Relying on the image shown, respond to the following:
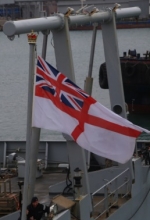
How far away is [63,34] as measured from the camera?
11.2 meters

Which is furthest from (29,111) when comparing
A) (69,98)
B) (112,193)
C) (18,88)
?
(18,88)

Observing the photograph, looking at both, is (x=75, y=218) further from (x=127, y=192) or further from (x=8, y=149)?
(x=8, y=149)

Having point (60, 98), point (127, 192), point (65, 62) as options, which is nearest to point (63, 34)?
point (65, 62)

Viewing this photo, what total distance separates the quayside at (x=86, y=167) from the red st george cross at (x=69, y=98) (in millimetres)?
408

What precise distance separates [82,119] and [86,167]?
1.52 metres

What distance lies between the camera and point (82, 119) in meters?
10.3

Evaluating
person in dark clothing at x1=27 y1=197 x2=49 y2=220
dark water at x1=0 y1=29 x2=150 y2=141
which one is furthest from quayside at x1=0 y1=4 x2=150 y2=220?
dark water at x1=0 y1=29 x2=150 y2=141

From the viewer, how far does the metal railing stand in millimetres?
11977

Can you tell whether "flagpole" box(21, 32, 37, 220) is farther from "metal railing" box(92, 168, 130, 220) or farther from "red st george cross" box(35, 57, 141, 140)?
"metal railing" box(92, 168, 130, 220)

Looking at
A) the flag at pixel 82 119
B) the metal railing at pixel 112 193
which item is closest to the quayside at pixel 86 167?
the metal railing at pixel 112 193

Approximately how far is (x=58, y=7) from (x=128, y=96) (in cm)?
10820

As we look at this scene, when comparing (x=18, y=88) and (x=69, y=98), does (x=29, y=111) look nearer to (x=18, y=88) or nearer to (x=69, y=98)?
(x=69, y=98)

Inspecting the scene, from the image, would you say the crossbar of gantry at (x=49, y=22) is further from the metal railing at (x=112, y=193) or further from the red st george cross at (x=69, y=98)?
the metal railing at (x=112, y=193)

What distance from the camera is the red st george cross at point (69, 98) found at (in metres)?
10.2
